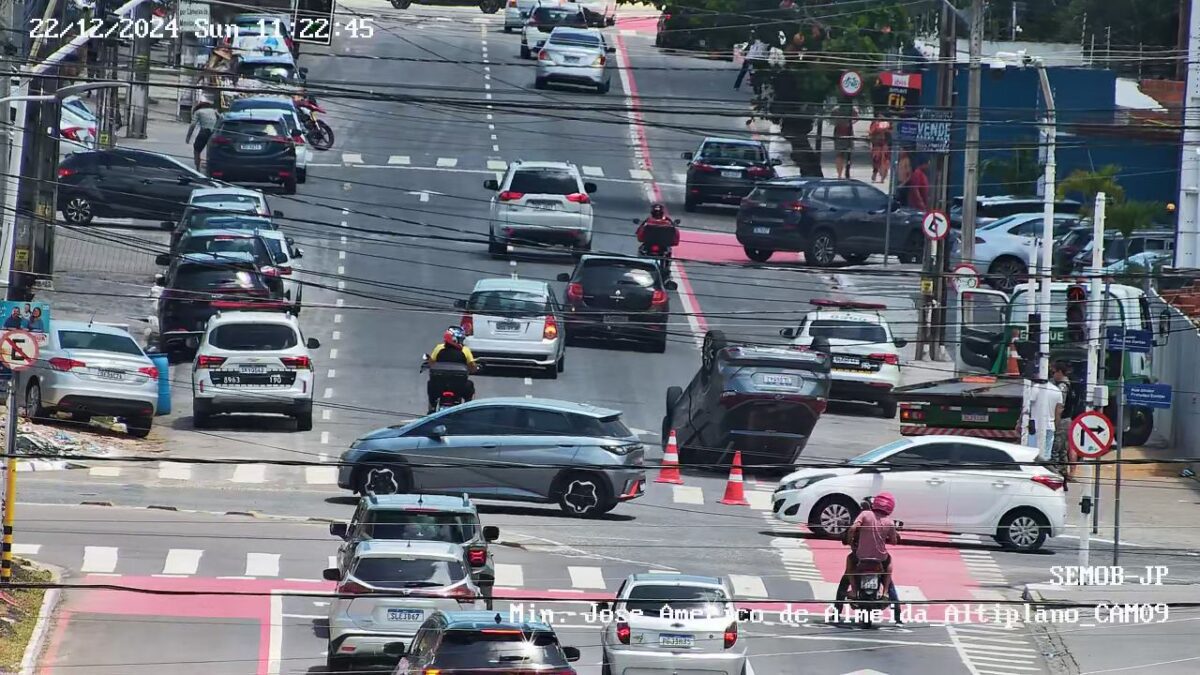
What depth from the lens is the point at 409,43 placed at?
244 ft

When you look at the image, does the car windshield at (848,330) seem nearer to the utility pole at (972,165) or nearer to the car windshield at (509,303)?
the car windshield at (509,303)

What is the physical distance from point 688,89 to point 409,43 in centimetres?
1124

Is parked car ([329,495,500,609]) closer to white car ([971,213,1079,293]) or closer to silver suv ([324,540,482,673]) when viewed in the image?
silver suv ([324,540,482,673])

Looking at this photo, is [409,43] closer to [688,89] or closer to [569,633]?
[688,89]

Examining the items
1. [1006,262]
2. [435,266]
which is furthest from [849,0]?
[435,266]

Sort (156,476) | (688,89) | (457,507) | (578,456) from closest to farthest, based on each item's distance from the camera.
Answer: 1. (457,507)
2. (578,456)
3. (156,476)
4. (688,89)

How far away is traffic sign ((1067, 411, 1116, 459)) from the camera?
25.9 m

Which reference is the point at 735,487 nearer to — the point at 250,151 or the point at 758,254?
the point at 758,254

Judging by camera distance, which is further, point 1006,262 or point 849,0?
point 849,0

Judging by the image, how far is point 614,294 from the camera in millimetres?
37969

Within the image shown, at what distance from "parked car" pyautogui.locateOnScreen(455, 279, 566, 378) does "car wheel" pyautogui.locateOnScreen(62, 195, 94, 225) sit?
38.2 feet

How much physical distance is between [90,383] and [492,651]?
49.9ft

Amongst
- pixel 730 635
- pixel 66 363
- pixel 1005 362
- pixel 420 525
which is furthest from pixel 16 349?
pixel 1005 362

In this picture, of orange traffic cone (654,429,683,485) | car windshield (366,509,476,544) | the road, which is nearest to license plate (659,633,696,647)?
the road
